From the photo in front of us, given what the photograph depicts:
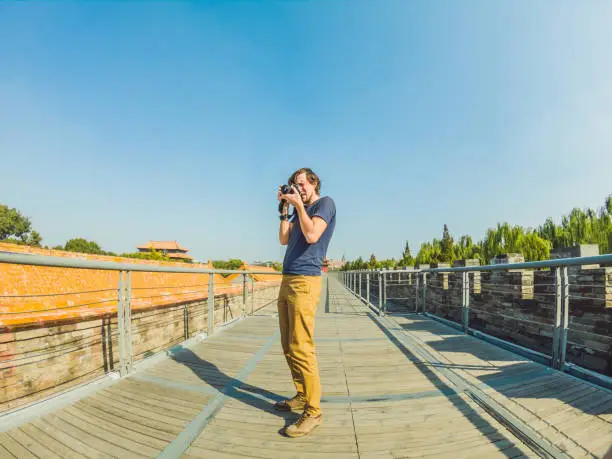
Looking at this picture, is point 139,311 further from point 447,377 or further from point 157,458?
point 447,377

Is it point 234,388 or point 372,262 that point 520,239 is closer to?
point 234,388

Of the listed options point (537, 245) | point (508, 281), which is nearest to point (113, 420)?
point (508, 281)

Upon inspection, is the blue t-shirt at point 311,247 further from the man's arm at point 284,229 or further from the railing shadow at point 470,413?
the railing shadow at point 470,413

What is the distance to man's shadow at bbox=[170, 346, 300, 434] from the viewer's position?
201cm

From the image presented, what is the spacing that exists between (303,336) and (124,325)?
1.79 metres

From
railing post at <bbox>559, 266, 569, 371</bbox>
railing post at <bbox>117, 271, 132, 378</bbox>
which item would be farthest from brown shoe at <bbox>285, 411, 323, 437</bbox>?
railing post at <bbox>559, 266, 569, 371</bbox>

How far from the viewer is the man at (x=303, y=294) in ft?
5.74

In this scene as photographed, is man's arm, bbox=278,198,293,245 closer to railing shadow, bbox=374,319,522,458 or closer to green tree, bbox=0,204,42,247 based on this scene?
railing shadow, bbox=374,319,522,458

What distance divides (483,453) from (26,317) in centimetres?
783

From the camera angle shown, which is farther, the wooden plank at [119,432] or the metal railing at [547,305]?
the metal railing at [547,305]

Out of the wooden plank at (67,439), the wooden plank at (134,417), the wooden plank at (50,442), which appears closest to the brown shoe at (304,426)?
the wooden plank at (134,417)

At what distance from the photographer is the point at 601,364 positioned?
3.98 m

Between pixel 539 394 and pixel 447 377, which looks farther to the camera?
pixel 447 377

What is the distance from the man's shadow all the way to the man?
10cm
